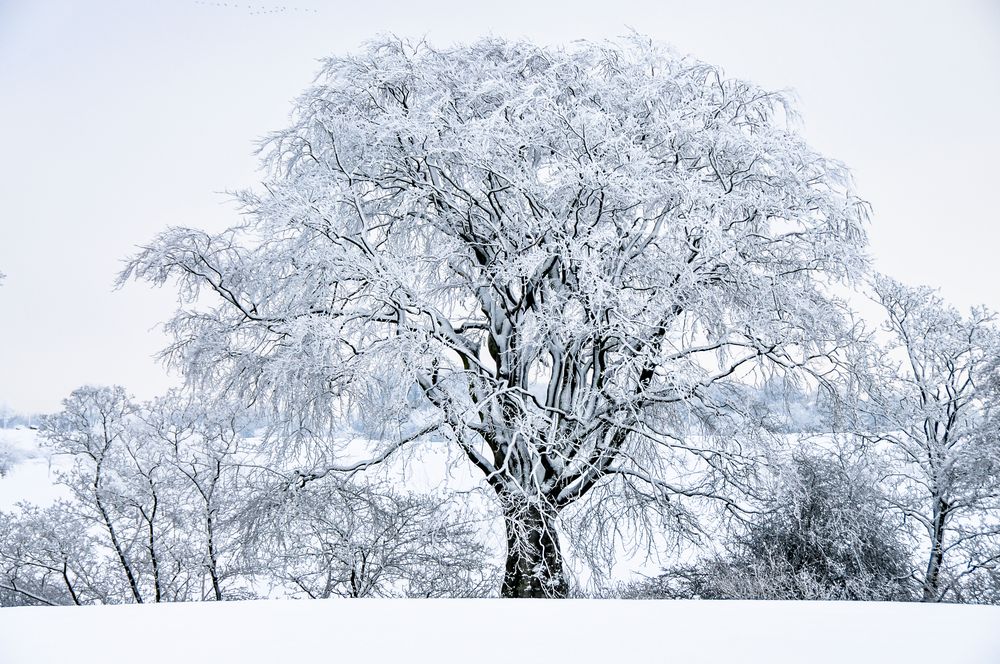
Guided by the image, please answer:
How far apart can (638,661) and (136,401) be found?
265 cm

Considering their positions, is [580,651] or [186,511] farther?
[186,511]

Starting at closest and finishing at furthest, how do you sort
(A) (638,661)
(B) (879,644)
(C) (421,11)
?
(A) (638,661), (B) (879,644), (C) (421,11)

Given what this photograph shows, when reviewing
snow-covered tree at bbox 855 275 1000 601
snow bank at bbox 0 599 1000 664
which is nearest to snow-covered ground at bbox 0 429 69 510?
snow bank at bbox 0 599 1000 664

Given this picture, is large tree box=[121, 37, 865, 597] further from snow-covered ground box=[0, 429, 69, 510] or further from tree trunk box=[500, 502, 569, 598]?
snow-covered ground box=[0, 429, 69, 510]

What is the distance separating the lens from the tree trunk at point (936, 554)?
351 centimetres

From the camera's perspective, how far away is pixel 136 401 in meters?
3.71

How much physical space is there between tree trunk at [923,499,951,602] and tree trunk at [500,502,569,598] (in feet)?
5.53

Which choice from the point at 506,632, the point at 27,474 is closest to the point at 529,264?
the point at 506,632

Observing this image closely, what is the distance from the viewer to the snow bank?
8.60 ft

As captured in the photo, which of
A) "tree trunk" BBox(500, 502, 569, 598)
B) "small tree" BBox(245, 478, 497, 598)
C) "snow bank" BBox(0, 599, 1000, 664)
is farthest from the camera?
"small tree" BBox(245, 478, 497, 598)

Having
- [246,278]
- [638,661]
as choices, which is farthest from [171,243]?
[638,661]

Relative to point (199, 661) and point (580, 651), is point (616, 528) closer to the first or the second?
point (580, 651)

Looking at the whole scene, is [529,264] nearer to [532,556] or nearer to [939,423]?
[532,556]

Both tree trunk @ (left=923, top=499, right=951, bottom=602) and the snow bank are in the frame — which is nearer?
the snow bank
